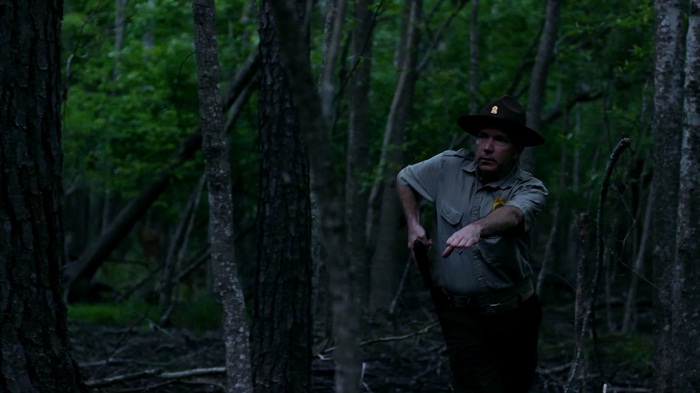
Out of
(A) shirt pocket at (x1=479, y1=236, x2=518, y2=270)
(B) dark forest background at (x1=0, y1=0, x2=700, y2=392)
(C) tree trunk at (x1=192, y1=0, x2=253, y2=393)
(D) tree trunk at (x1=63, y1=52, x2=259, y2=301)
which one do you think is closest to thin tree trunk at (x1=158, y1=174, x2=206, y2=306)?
(B) dark forest background at (x1=0, y1=0, x2=700, y2=392)

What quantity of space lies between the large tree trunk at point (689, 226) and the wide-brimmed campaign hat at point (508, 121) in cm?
213

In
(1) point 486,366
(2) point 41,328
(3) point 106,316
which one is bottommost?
(3) point 106,316

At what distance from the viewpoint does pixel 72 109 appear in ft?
61.9

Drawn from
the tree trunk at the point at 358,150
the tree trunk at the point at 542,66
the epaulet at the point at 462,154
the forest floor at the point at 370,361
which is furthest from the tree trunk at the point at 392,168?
the epaulet at the point at 462,154

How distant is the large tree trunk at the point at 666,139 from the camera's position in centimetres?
848

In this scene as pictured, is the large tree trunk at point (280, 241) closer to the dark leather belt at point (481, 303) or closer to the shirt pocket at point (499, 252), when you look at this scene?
the dark leather belt at point (481, 303)

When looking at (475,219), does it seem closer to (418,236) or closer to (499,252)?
(499,252)

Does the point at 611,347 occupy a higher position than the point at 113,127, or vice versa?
the point at 113,127

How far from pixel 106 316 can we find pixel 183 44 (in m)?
5.04

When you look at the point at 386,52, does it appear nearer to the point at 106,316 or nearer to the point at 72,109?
the point at 72,109

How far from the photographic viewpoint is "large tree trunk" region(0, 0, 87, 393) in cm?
431

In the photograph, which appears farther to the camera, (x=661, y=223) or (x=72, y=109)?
(x=72, y=109)

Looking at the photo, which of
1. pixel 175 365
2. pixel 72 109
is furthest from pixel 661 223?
pixel 72 109

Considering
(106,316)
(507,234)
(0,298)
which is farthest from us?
(106,316)
